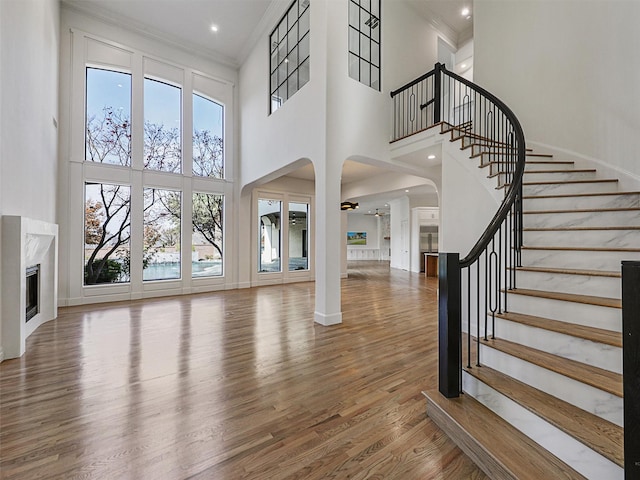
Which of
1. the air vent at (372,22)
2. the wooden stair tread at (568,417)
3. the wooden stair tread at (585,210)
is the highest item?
the air vent at (372,22)

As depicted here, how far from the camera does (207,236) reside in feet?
23.7

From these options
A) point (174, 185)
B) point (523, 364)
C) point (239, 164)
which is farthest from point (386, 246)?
point (523, 364)

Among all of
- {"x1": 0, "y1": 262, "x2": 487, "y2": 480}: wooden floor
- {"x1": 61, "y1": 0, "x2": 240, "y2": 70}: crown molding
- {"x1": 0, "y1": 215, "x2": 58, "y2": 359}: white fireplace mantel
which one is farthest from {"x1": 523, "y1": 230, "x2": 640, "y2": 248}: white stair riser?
{"x1": 61, "y1": 0, "x2": 240, "y2": 70}: crown molding

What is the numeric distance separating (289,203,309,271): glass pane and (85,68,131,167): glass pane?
4.29 metres

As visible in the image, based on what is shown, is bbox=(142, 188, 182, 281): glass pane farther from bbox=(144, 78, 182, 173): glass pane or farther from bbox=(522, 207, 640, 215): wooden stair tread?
bbox=(522, 207, 640, 215): wooden stair tread

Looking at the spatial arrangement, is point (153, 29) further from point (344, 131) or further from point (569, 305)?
point (569, 305)

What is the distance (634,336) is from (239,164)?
Answer: 766cm

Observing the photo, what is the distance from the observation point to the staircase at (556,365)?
1401 mm

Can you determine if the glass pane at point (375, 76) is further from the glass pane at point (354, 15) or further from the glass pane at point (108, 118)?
the glass pane at point (108, 118)

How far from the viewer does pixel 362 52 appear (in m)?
5.07

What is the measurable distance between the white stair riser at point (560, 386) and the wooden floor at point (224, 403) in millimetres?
663

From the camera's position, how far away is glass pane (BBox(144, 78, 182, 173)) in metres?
6.45

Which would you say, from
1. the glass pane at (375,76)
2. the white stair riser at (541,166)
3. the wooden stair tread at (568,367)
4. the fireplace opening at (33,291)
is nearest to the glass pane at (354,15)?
the glass pane at (375,76)

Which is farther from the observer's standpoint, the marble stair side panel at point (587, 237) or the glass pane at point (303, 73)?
the glass pane at point (303, 73)
